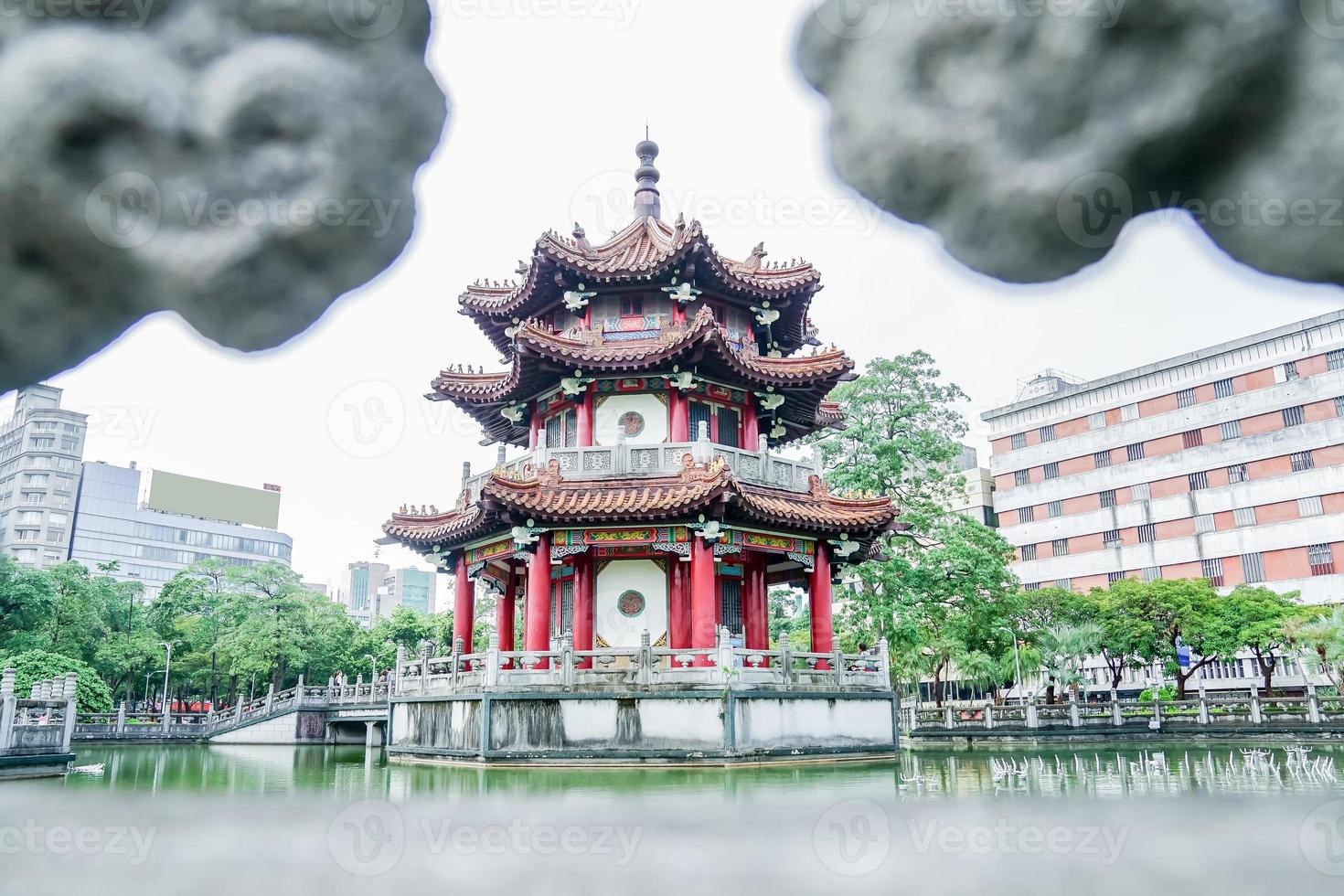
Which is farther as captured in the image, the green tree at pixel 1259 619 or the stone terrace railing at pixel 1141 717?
the green tree at pixel 1259 619

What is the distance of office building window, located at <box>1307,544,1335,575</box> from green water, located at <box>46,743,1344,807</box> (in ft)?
88.4

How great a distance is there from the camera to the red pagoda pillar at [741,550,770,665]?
22297 millimetres

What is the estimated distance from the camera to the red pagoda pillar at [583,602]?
2139 cm

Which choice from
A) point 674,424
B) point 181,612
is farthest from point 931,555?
point 181,612

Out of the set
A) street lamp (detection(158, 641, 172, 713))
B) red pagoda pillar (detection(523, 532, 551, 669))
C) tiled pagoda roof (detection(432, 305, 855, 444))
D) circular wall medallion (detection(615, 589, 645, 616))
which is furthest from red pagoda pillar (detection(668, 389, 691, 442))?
street lamp (detection(158, 641, 172, 713))

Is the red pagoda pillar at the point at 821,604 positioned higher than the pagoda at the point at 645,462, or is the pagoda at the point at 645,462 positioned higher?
the pagoda at the point at 645,462

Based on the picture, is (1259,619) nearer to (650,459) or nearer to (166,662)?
(650,459)

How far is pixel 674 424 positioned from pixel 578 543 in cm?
372

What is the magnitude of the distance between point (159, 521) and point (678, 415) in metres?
95.2

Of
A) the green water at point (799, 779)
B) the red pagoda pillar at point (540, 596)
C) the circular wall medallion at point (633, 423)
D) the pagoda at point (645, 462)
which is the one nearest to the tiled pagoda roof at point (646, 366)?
the pagoda at point (645, 462)

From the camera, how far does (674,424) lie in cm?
2219

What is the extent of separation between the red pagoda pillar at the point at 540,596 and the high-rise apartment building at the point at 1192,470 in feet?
128

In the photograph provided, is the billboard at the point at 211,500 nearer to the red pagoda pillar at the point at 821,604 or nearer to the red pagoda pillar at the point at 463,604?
the red pagoda pillar at the point at 463,604

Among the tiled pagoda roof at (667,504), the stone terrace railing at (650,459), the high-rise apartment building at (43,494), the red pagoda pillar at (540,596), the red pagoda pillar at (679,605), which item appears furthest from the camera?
the high-rise apartment building at (43,494)
